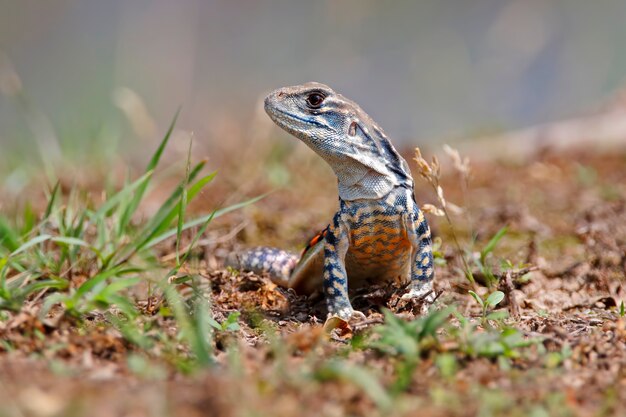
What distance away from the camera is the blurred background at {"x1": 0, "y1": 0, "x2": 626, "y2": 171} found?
413 inches

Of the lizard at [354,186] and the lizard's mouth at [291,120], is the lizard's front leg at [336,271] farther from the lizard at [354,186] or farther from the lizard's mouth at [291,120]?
the lizard's mouth at [291,120]

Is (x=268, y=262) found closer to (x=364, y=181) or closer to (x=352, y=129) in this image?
(x=364, y=181)

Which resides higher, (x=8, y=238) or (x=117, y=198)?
(x=117, y=198)

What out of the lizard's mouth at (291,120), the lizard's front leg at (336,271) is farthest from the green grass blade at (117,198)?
the lizard's front leg at (336,271)

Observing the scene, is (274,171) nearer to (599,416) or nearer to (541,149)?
(541,149)

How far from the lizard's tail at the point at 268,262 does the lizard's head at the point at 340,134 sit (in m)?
0.93

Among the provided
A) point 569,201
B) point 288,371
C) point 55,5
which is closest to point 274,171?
point 569,201

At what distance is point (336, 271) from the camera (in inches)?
193

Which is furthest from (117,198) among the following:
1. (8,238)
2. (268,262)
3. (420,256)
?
(420,256)

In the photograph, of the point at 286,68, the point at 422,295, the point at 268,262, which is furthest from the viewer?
the point at 286,68

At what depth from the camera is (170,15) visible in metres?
14.1

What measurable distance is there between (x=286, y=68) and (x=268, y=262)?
35.2ft

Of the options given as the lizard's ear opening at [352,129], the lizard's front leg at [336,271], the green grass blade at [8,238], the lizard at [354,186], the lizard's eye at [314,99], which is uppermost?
the lizard's eye at [314,99]

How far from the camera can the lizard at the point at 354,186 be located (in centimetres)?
484
